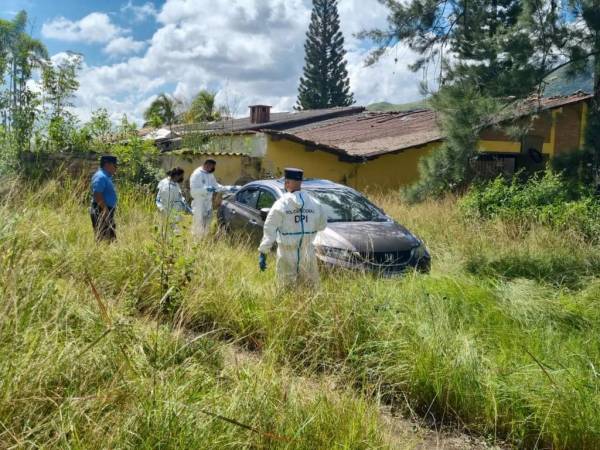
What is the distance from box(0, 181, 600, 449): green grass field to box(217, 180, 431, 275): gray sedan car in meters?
0.75

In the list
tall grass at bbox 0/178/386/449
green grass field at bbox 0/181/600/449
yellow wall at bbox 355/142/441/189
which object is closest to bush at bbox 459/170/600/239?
green grass field at bbox 0/181/600/449

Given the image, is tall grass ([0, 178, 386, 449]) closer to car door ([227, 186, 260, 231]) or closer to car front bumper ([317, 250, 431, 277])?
car front bumper ([317, 250, 431, 277])

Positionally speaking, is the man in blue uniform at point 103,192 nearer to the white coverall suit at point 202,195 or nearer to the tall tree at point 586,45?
the white coverall suit at point 202,195

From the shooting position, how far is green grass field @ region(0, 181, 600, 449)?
9.04 feet

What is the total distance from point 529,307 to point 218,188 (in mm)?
6265

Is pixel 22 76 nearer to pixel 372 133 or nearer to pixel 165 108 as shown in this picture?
pixel 372 133

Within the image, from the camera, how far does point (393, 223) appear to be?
311 inches

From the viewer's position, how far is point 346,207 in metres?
8.09

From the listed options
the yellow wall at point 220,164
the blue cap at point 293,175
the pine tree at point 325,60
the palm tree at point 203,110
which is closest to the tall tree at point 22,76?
the yellow wall at point 220,164

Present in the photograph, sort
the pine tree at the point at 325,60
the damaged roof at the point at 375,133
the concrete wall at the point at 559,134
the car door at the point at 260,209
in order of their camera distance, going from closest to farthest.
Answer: the car door at the point at 260,209 → the damaged roof at the point at 375,133 → the concrete wall at the point at 559,134 → the pine tree at the point at 325,60

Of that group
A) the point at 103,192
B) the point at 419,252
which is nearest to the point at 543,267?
the point at 419,252

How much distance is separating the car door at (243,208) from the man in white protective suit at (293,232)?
2596 millimetres

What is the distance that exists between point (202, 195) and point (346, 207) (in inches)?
121

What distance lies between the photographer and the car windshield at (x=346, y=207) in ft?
25.7
